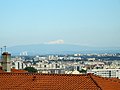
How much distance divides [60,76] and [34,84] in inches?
50.5

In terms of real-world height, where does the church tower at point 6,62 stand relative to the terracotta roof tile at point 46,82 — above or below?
above

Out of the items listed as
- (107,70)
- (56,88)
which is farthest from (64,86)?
(107,70)

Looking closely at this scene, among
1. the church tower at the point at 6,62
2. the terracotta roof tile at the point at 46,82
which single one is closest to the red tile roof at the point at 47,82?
the terracotta roof tile at the point at 46,82

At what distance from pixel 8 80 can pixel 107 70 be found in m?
177

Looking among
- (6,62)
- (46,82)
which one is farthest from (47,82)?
(6,62)

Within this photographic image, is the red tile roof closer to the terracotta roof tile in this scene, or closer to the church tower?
the terracotta roof tile

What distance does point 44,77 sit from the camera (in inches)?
740

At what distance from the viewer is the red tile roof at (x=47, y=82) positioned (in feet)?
59.0

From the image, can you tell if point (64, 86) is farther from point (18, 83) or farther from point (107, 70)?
point (107, 70)

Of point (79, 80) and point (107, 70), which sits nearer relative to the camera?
point (79, 80)

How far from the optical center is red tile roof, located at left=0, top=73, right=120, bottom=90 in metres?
18.0

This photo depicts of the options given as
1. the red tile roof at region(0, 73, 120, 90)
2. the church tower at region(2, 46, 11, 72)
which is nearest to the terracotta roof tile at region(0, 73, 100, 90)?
the red tile roof at region(0, 73, 120, 90)

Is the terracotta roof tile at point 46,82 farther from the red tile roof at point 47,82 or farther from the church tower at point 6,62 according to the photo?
the church tower at point 6,62

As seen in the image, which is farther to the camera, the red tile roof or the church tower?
the church tower
